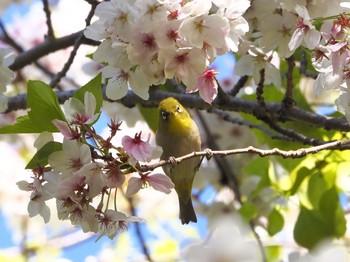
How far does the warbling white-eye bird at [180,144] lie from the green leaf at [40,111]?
44cm

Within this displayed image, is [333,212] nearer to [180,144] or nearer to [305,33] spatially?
[180,144]

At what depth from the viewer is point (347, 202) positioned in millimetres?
2975

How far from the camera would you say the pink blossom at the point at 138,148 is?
49.8 inches

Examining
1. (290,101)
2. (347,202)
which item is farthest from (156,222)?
(290,101)

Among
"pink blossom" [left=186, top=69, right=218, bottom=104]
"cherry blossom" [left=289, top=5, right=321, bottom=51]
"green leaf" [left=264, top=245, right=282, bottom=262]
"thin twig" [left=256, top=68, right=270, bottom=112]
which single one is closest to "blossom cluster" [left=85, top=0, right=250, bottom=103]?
"pink blossom" [left=186, top=69, right=218, bottom=104]

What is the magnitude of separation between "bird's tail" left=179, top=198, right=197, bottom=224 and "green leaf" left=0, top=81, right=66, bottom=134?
0.60 metres

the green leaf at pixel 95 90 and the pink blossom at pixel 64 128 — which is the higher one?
the pink blossom at pixel 64 128

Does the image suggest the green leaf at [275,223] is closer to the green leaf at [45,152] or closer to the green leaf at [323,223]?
the green leaf at [323,223]

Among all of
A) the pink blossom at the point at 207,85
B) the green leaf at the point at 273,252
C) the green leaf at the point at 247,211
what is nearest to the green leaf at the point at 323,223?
the green leaf at the point at 247,211

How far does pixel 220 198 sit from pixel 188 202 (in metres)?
1.22

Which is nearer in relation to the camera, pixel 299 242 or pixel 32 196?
pixel 32 196

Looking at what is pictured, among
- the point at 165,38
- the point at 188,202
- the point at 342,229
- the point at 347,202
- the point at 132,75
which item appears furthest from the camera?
the point at 347,202

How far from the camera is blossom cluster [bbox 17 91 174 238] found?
A: 1.27 meters

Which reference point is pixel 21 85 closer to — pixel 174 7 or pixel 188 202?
pixel 188 202
